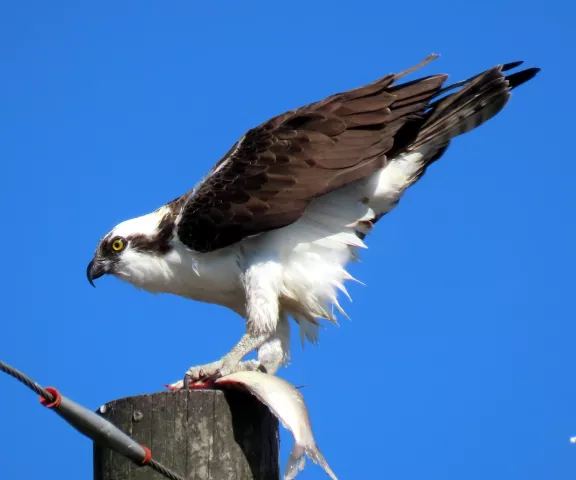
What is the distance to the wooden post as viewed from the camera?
5.41 metres

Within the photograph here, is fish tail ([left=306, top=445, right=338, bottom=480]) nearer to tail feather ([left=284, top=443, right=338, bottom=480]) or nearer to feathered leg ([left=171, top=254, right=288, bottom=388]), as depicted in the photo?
tail feather ([left=284, top=443, right=338, bottom=480])

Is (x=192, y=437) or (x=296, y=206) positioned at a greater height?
(x=296, y=206)

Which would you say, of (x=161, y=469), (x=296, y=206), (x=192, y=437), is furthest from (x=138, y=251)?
(x=161, y=469)

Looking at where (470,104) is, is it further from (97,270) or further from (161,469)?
(161,469)

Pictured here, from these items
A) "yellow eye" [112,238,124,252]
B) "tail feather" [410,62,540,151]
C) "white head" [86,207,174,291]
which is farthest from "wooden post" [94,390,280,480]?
"tail feather" [410,62,540,151]

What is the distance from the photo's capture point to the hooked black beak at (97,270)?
9109mm

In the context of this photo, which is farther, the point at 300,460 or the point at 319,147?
the point at 319,147

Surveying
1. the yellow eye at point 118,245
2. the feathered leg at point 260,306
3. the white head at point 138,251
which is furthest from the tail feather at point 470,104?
the yellow eye at point 118,245

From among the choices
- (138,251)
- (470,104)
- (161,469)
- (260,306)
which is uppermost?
(470,104)

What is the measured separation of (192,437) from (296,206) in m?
3.00

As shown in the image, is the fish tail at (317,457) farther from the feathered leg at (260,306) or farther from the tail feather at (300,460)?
the feathered leg at (260,306)

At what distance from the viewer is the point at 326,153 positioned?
8.40 metres

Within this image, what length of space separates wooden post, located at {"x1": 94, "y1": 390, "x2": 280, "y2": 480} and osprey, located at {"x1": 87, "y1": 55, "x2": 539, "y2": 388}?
218cm

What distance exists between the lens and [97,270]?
912cm
